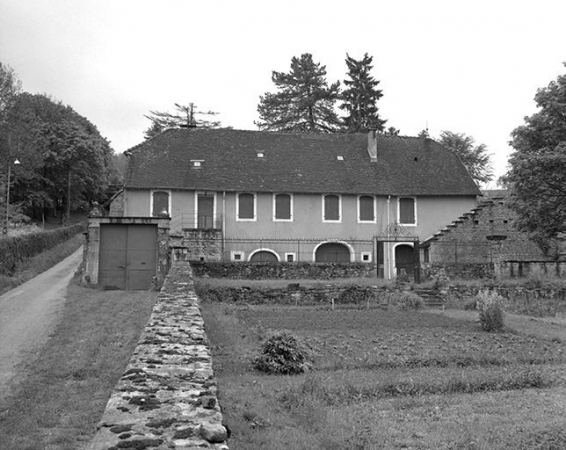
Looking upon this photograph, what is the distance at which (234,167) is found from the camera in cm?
3331

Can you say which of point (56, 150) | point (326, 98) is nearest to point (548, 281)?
point (326, 98)

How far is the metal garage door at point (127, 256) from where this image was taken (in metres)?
21.1

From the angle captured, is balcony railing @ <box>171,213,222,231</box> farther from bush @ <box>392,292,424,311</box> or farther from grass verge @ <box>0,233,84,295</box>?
bush @ <box>392,292,424,311</box>

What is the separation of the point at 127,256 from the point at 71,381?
13386mm

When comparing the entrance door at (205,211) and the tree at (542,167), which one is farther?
the entrance door at (205,211)

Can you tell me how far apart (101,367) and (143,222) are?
12.8 m

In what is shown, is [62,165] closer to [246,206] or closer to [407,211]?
[246,206]

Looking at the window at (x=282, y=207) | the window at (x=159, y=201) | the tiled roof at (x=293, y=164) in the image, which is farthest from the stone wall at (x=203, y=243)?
the window at (x=282, y=207)

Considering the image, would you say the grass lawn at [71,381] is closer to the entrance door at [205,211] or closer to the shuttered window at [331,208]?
the entrance door at [205,211]

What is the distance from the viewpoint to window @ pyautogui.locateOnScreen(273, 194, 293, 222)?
3222cm

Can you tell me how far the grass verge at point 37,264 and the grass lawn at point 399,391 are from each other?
1510cm

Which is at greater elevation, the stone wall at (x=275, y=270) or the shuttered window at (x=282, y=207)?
the shuttered window at (x=282, y=207)

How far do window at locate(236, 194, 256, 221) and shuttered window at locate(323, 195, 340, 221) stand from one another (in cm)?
439

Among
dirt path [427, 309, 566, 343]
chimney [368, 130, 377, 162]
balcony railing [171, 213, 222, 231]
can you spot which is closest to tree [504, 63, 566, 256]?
dirt path [427, 309, 566, 343]
